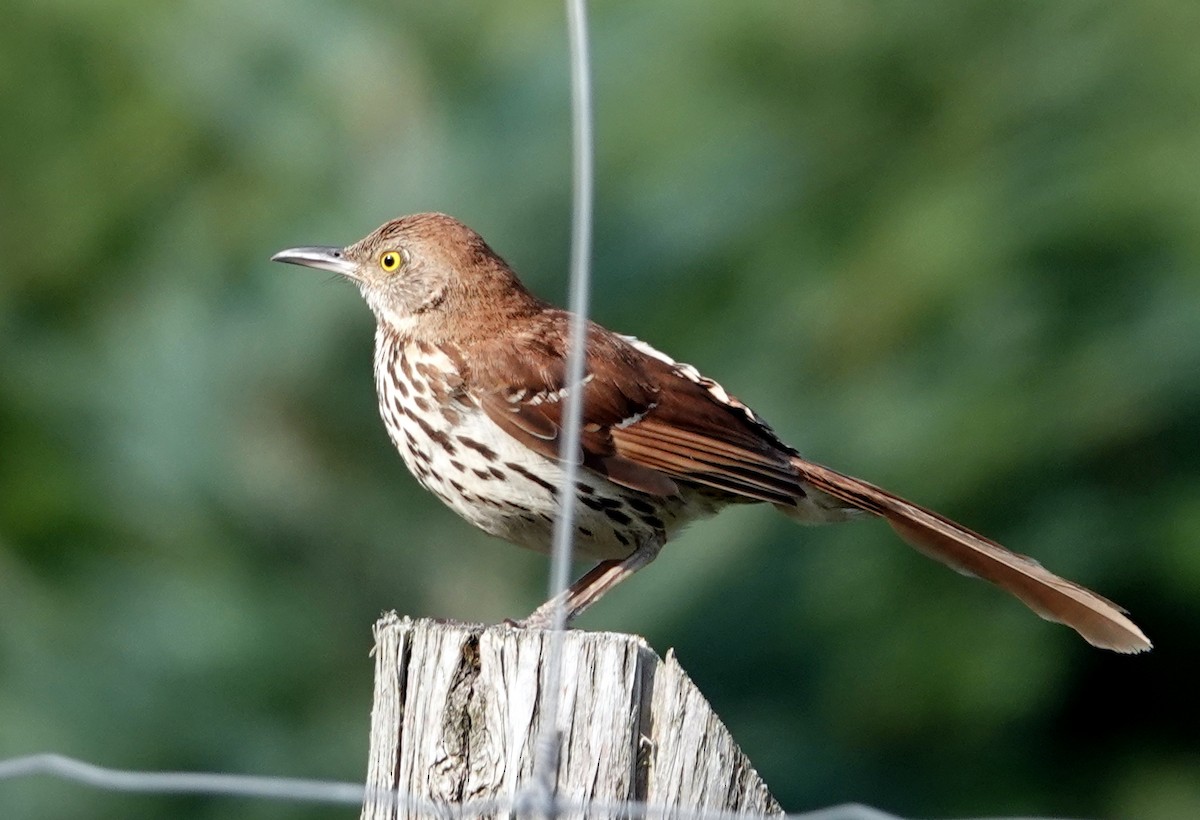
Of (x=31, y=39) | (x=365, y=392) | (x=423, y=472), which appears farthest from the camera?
(x=31, y=39)

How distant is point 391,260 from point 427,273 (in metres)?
0.15

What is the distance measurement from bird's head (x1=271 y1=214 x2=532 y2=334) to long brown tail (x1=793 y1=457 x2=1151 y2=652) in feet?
2.74

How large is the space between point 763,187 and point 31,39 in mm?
3352

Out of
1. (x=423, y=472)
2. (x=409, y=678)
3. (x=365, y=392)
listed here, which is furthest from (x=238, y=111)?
(x=409, y=678)

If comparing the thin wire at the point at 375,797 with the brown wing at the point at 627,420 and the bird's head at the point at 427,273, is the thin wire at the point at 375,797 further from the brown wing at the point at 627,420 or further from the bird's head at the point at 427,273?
the bird's head at the point at 427,273

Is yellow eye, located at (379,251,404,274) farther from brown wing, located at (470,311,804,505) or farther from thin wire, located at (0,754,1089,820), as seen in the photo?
thin wire, located at (0,754,1089,820)

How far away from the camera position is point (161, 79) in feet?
26.6

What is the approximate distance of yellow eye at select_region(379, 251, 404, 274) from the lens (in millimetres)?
4535

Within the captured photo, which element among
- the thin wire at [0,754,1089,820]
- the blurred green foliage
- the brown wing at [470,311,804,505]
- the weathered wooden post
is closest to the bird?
the brown wing at [470,311,804,505]

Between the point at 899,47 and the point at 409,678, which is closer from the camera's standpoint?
the point at 409,678

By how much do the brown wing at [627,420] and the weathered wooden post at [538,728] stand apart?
138 centimetres

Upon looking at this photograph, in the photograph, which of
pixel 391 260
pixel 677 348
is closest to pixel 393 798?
pixel 391 260

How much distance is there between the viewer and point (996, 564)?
3912 millimetres

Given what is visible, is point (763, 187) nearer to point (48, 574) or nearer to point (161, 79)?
point (161, 79)
